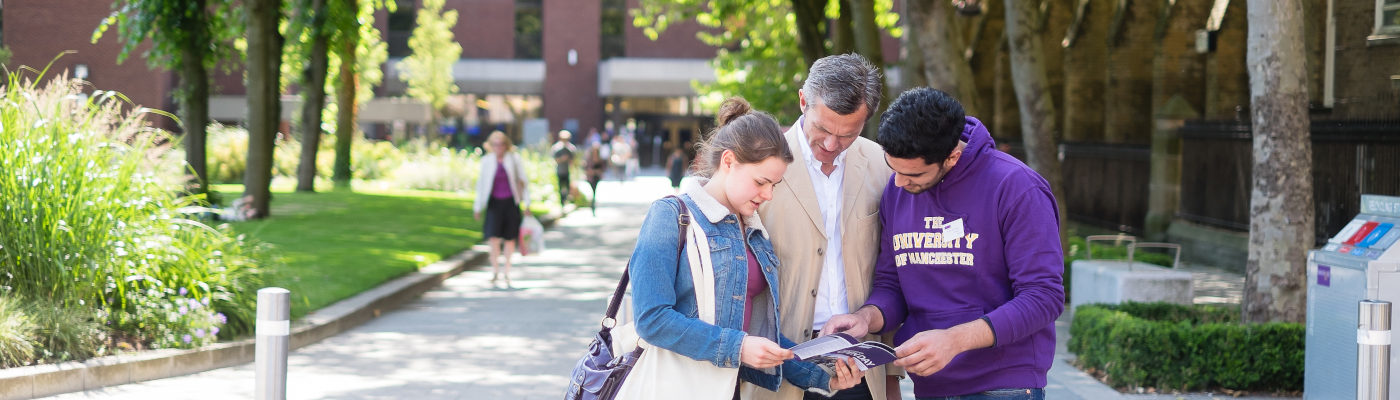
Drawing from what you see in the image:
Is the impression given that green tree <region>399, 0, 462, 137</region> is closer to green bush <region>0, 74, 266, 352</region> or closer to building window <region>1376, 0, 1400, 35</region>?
building window <region>1376, 0, 1400, 35</region>

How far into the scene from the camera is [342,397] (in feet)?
27.1

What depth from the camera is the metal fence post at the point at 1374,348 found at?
5512 millimetres

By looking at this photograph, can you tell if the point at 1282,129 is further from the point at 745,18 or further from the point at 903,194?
the point at 745,18

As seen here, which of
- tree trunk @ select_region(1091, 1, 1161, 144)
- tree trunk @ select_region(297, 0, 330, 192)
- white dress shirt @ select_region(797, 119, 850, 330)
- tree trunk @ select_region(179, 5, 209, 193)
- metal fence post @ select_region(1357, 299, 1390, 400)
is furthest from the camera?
tree trunk @ select_region(297, 0, 330, 192)

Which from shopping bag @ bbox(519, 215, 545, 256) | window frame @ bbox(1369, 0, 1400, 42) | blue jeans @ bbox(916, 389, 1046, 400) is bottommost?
shopping bag @ bbox(519, 215, 545, 256)

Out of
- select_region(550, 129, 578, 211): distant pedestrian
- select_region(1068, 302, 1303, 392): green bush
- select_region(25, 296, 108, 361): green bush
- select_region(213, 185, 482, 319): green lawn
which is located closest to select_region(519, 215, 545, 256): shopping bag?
select_region(213, 185, 482, 319): green lawn

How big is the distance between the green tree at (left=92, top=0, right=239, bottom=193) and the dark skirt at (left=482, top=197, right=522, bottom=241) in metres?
7.01

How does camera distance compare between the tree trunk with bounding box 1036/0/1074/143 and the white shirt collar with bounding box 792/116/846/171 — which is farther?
the tree trunk with bounding box 1036/0/1074/143

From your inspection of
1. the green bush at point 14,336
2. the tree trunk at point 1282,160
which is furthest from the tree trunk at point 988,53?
the green bush at point 14,336

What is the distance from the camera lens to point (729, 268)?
3.60 m

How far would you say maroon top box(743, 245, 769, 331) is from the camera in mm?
3736

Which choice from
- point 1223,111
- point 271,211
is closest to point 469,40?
point 271,211

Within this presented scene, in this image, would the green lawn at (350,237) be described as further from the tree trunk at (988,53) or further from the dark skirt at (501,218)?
the tree trunk at (988,53)

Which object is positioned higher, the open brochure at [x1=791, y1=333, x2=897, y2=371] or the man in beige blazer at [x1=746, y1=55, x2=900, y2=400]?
the man in beige blazer at [x1=746, y1=55, x2=900, y2=400]
